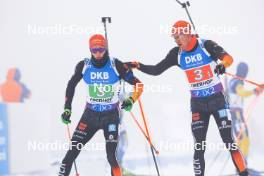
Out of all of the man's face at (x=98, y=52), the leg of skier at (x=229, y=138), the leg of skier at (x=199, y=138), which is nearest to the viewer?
the leg of skier at (x=229, y=138)

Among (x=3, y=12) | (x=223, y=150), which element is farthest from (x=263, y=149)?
(x=3, y=12)

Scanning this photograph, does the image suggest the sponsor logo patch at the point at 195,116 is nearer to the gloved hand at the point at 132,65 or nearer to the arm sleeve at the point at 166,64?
the arm sleeve at the point at 166,64

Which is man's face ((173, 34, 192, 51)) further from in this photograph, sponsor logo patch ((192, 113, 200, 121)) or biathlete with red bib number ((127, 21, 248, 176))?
sponsor logo patch ((192, 113, 200, 121))

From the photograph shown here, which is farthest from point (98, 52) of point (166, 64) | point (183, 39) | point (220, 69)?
point (220, 69)

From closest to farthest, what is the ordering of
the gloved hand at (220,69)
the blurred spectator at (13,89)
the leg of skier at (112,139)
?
the gloved hand at (220,69) < the leg of skier at (112,139) < the blurred spectator at (13,89)

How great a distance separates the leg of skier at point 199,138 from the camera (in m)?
4.29

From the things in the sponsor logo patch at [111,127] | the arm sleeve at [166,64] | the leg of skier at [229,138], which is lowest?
the leg of skier at [229,138]

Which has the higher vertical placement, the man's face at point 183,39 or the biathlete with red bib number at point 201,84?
the man's face at point 183,39

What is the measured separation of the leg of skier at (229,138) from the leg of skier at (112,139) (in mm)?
926

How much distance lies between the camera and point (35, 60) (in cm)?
732

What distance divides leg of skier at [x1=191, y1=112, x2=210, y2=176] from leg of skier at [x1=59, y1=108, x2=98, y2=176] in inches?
36.8

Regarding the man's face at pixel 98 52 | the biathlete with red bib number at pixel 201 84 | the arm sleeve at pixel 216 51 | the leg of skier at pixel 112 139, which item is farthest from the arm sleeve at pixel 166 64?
the leg of skier at pixel 112 139

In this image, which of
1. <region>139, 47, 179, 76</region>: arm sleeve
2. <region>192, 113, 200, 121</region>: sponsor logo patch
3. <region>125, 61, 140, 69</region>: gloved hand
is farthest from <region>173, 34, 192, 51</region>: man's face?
<region>192, 113, 200, 121</region>: sponsor logo patch

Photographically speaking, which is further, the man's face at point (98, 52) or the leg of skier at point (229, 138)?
the man's face at point (98, 52)
